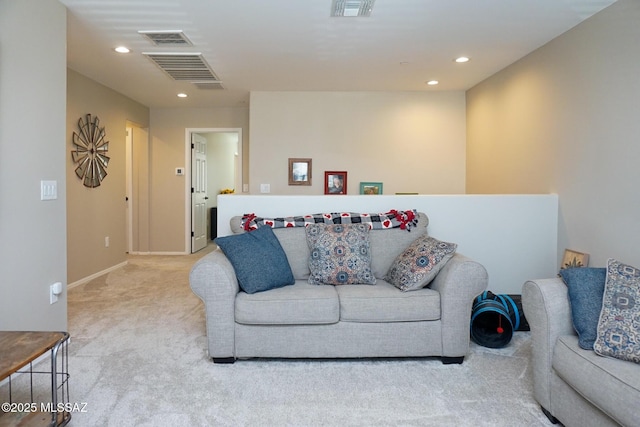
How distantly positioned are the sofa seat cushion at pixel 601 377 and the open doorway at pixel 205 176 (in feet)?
16.7

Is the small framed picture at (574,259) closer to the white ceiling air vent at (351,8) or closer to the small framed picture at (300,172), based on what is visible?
the white ceiling air vent at (351,8)

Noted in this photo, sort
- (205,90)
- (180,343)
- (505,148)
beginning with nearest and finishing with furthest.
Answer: (180,343), (505,148), (205,90)

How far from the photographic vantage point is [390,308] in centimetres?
234

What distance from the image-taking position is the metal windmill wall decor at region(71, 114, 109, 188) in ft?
14.3

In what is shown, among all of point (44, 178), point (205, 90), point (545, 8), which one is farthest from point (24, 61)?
point (545, 8)

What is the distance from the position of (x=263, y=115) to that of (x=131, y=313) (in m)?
2.91

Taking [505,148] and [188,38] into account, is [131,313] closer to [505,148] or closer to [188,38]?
[188,38]

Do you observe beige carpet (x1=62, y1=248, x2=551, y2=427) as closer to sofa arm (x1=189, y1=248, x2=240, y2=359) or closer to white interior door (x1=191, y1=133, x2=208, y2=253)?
sofa arm (x1=189, y1=248, x2=240, y2=359)

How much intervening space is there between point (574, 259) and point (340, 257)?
1.95 meters

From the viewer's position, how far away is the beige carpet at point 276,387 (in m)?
1.82

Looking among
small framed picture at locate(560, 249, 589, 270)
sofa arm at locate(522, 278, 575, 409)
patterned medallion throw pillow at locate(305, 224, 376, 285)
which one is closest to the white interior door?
patterned medallion throw pillow at locate(305, 224, 376, 285)

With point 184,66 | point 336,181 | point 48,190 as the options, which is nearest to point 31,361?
point 48,190

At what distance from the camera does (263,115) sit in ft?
16.6

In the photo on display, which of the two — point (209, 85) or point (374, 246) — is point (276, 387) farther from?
point (209, 85)
